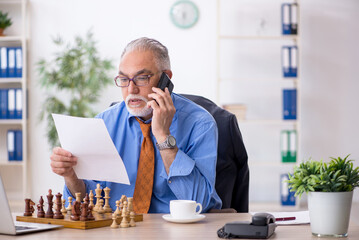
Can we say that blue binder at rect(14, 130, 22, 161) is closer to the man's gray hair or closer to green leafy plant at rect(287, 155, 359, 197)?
the man's gray hair

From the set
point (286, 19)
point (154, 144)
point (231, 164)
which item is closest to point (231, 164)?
point (231, 164)

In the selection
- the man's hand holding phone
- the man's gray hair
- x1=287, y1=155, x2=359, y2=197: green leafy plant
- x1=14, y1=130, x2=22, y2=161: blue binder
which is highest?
the man's gray hair

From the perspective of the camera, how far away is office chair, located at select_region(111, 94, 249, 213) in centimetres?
226

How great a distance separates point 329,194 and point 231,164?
0.91 meters

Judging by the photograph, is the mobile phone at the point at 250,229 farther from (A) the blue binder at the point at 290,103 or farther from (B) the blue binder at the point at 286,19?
(B) the blue binder at the point at 286,19

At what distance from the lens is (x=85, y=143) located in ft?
5.80

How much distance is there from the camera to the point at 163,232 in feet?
4.88

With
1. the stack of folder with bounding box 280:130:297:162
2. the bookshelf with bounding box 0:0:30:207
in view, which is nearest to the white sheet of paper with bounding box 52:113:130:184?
the stack of folder with bounding box 280:130:297:162

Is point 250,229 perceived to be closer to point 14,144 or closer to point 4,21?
point 14,144

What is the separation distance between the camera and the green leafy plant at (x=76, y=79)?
5.17m

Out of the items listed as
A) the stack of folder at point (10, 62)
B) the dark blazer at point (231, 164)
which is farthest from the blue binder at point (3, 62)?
the dark blazer at point (231, 164)

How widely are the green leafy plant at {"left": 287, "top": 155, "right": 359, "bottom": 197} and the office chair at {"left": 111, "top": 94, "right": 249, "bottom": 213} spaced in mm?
815

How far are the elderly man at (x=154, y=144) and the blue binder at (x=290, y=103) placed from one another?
3.21m

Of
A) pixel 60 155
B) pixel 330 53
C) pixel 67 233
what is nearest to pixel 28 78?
pixel 330 53
